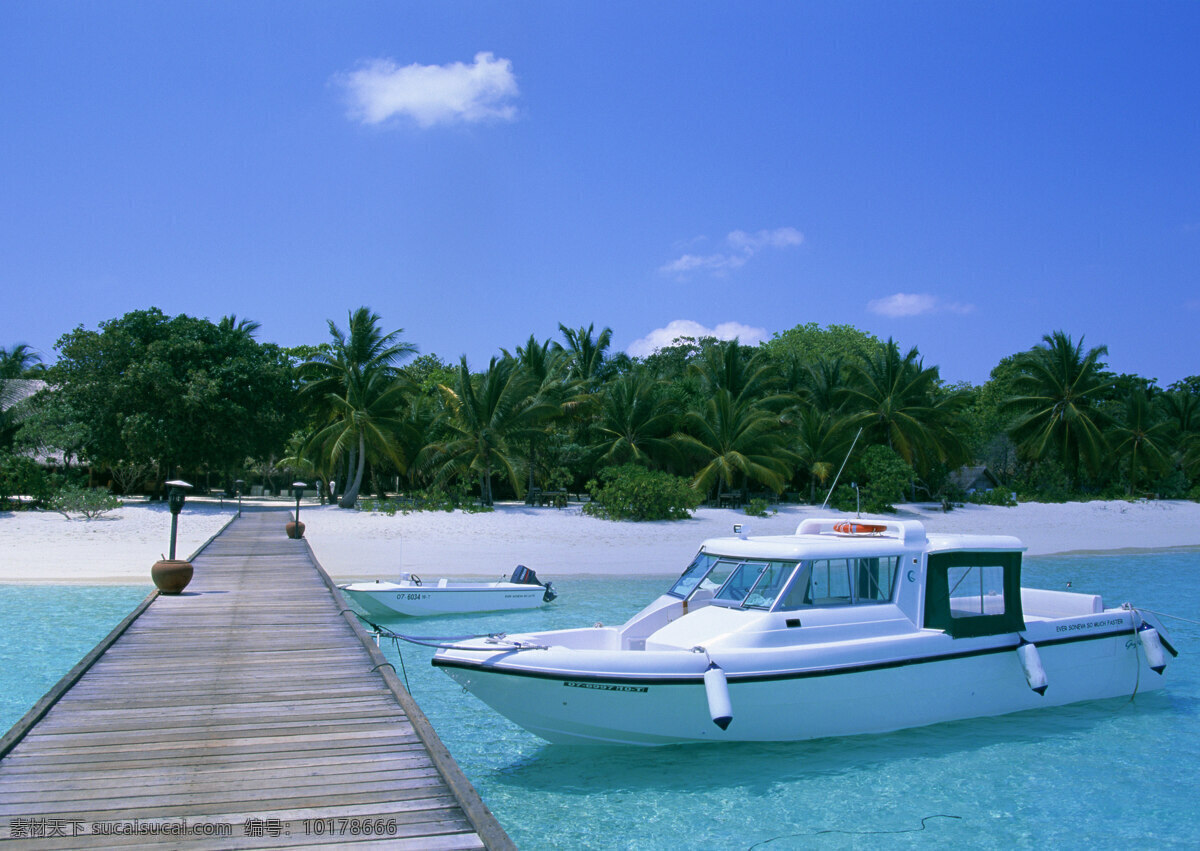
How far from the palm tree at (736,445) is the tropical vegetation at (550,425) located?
0.09m

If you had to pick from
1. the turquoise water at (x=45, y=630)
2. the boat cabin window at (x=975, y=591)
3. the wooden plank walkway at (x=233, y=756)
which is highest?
the boat cabin window at (x=975, y=591)

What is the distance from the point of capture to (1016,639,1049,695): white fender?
905cm

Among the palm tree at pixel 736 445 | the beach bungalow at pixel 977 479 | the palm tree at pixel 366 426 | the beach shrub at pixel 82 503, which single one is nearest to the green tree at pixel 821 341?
the beach bungalow at pixel 977 479

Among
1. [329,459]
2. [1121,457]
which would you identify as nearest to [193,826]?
[329,459]

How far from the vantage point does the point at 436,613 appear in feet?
51.8

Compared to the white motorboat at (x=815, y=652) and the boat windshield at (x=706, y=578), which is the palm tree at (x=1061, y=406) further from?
the boat windshield at (x=706, y=578)

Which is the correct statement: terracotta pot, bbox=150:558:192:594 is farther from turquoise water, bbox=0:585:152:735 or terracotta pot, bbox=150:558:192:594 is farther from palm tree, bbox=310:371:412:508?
palm tree, bbox=310:371:412:508

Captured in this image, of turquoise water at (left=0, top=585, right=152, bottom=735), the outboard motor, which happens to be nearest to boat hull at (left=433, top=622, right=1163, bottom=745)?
turquoise water at (left=0, top=585, right=152, bottom=735)

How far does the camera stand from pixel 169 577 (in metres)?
11.7

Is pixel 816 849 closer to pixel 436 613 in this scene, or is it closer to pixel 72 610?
pixel 436 613

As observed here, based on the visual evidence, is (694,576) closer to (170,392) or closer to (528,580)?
(528,580)

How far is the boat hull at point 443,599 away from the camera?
1548 cm

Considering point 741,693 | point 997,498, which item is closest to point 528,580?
point 741,693

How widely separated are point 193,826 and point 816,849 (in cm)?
447
